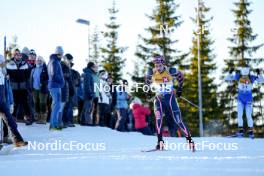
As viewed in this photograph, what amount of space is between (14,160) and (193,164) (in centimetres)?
354

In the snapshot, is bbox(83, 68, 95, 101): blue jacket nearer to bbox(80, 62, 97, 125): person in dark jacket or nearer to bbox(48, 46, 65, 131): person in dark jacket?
bbox(80, 62, 97, 125): person in dark jacket

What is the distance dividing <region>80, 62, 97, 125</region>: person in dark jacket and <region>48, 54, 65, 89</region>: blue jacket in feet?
6.65

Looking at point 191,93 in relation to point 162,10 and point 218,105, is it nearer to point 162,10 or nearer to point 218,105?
point 218,105

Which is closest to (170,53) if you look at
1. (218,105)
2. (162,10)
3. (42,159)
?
(162,10)

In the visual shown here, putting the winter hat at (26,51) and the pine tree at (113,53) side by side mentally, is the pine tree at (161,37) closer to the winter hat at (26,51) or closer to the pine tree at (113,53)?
the pine tree at (113,53)

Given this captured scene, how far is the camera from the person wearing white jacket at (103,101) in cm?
1741

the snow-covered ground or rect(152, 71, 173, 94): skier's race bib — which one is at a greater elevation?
rect(152, 71, 173, 94): skier's race bib

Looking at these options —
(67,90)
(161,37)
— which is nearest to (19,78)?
(67,90)

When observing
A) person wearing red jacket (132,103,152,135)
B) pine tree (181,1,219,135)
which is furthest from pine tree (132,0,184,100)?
person wearing red jacket (132,103,152,135)

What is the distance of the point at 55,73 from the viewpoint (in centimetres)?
1427

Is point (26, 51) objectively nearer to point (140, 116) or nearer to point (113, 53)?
point (140, 116)

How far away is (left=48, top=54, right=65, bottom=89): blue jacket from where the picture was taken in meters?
14.3

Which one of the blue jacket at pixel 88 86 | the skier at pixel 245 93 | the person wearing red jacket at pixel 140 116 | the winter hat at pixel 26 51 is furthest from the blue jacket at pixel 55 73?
the skier at pixel 245 93

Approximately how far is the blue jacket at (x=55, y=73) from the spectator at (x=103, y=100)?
297 centimetres
